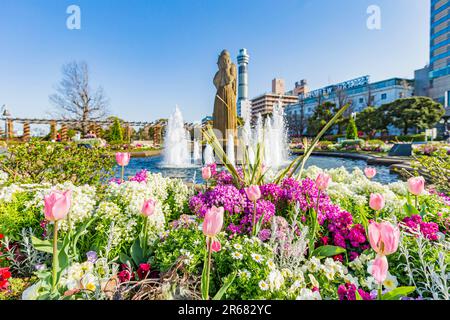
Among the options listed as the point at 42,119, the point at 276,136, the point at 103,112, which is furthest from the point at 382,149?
the point at 42,119

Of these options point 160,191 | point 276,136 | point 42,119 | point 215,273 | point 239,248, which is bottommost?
point 215,273

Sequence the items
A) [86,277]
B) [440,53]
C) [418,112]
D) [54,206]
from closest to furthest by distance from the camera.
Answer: [54,206], [86,277], [418,112], [440,53]

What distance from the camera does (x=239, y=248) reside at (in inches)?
47.9

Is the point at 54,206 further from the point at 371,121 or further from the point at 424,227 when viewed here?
the point at 371,121

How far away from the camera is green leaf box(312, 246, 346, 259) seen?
145 cm

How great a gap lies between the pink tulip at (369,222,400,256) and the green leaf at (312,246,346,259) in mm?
694

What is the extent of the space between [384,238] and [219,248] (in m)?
0.63

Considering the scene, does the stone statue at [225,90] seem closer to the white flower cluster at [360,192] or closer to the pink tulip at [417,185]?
the white flower cluster at [360,192]

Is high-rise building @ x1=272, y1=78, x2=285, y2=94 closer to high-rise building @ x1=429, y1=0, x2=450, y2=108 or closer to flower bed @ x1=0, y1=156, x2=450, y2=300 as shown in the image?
high-rise building @ x1=429, y1=0, x2=450, y2=108

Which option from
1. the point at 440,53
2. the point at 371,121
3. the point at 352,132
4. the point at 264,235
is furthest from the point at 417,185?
the point at 440,53

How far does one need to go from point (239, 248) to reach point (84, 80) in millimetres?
25568

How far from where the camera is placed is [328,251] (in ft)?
4.86

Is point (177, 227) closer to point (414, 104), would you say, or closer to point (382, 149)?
point (382, 149)
